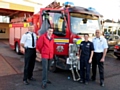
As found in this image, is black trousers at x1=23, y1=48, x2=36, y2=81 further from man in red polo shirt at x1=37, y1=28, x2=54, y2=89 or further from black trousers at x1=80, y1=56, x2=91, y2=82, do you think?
black trousers at x1=80, y1=56, x2=91, y2=82

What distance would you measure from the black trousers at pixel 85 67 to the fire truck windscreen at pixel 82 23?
1.26 meters

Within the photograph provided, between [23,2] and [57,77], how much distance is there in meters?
13.1

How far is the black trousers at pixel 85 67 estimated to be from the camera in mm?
5768

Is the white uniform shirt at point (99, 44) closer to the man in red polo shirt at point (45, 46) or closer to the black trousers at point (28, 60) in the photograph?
the man in red polo shirt at point (45, 46)

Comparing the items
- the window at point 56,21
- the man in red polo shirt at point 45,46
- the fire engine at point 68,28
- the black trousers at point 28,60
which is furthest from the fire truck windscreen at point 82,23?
the black trousers at point 28,60

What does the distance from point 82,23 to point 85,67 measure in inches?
73.9

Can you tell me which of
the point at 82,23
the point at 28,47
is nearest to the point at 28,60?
the point at 28,47

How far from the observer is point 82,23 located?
680 cm

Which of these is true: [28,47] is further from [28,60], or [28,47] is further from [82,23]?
[82,23]

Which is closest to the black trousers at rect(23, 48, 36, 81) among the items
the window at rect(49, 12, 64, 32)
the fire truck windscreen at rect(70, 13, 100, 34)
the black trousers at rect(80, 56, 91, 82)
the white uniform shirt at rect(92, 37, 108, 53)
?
the window at rect(49, 12, 64, 32)

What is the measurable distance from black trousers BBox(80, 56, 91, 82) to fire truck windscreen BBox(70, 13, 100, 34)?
1.26 meters

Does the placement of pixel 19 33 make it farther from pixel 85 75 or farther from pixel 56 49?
pixel 85 75

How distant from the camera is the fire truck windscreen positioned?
664 centimetres

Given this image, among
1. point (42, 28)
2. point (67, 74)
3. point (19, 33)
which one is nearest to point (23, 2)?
point (19, 33)
